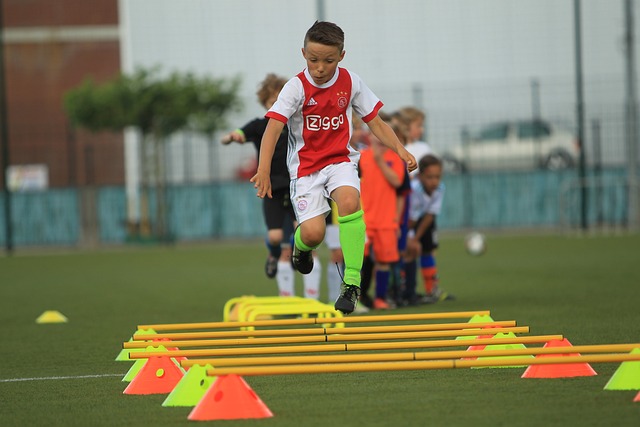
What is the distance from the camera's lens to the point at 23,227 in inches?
1028

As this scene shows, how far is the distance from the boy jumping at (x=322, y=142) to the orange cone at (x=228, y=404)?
172cm

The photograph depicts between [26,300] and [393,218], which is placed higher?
[393,218]

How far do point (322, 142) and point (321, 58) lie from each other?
21.4 inches

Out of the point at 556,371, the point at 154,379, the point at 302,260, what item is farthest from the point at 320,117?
the point at 556,371

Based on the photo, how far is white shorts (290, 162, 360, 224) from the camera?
22.6 feet

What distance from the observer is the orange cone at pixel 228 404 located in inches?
196

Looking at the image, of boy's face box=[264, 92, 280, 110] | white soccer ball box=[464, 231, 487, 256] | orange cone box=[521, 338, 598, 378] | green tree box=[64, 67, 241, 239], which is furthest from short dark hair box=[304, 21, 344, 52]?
green tree box=[64, 67, 241, 239]

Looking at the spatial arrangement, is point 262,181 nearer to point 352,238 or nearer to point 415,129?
point 352,238

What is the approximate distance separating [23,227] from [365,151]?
16.9 metres

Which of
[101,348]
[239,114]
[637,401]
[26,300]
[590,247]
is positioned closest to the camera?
[637,401]

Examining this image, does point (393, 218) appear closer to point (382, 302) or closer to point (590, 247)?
point (382, 302)

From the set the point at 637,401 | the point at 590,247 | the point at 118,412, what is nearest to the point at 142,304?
the point at 118,412

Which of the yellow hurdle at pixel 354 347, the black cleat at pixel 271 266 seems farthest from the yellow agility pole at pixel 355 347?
the black cleat at pixel 271 266

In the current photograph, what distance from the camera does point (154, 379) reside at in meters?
5.93
